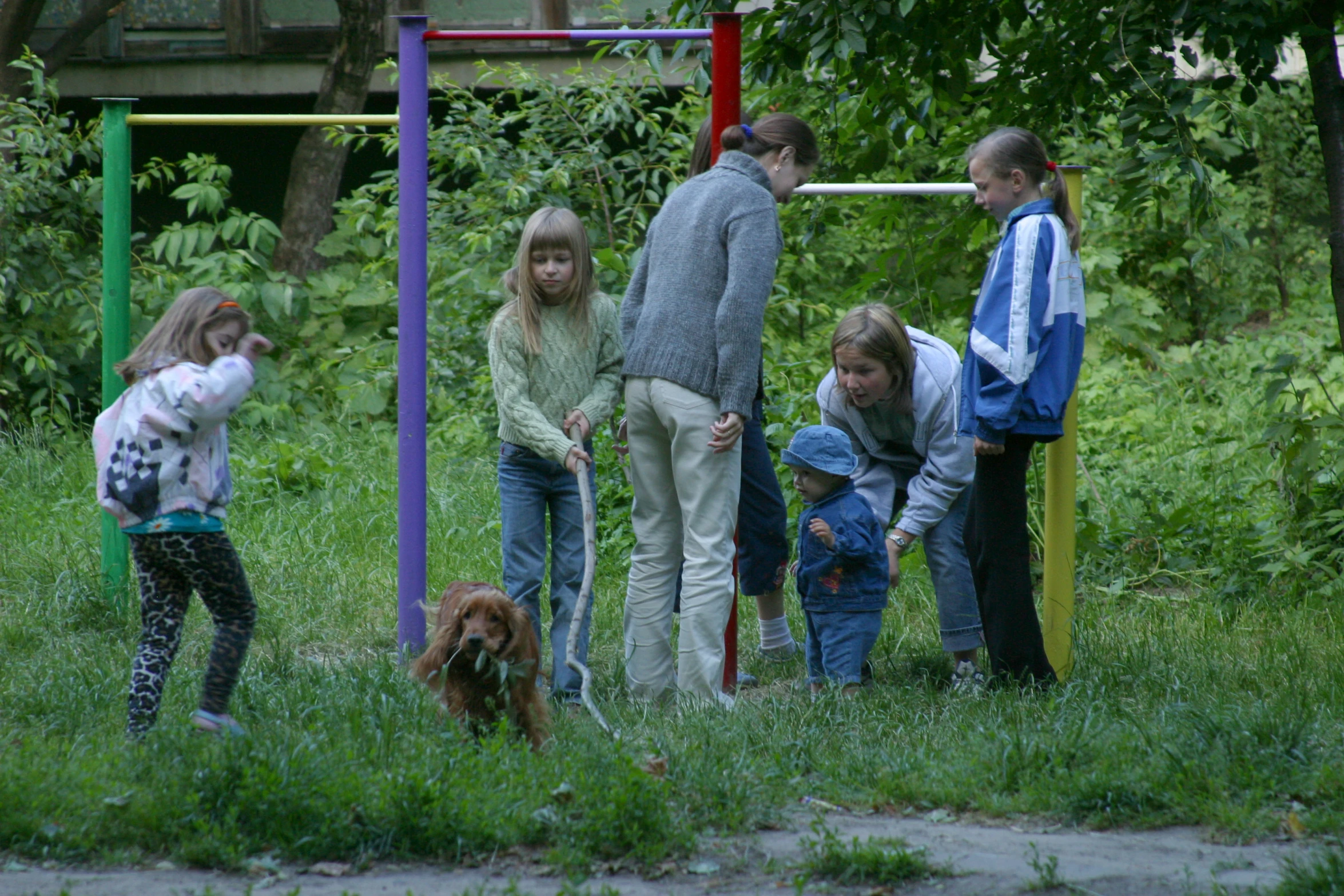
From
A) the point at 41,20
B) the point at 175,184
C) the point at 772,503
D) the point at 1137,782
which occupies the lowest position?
the point at 1137,782

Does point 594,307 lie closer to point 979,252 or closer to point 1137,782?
point 1137,782

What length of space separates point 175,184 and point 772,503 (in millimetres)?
9152

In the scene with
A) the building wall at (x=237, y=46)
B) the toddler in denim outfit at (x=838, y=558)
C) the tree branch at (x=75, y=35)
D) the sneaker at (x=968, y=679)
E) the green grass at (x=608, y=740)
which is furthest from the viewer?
the building wall at (x=237, y=46)

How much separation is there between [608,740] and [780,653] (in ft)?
5.10

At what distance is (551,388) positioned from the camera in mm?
4188

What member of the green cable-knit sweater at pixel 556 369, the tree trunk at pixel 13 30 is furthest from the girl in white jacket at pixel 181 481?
the tree trunk at pixel 13 30

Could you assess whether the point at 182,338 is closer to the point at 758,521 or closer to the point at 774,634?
the point at 758,521

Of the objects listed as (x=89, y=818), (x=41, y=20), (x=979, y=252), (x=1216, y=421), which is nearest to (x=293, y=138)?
(x=41, y=20)

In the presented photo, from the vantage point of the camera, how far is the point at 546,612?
538cm

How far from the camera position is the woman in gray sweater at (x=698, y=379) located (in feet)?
12.5

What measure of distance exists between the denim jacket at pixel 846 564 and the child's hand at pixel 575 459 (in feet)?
2.63

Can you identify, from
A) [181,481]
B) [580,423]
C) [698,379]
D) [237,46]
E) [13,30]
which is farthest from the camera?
[237,46]

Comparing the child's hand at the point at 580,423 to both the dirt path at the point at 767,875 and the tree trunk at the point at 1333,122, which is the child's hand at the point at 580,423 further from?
the tree trunk at the point at 1333,122

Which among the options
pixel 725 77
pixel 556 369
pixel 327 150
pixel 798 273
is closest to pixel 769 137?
pixel 725 77
